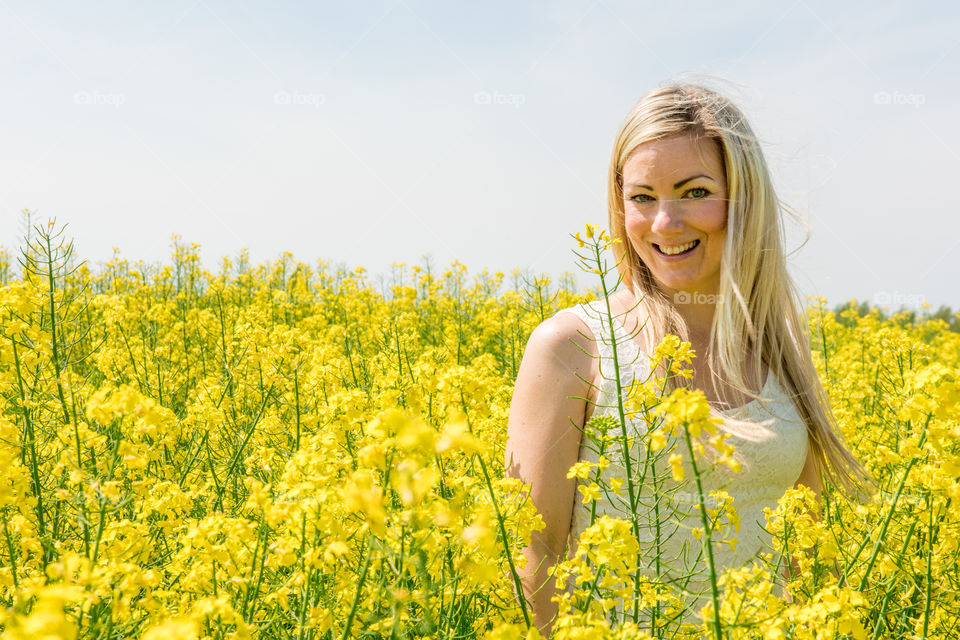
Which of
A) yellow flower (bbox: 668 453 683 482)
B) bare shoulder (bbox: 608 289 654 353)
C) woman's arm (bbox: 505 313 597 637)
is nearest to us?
yellow flower (bbox: 668 453 683 482)

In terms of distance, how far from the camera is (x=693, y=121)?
100 inches

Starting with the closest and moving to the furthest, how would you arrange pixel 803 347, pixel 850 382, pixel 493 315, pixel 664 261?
pixel 664 261
pixel 803 347
pixel 850 382
pixel 493 315

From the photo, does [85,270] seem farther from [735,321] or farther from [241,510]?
[735,321]

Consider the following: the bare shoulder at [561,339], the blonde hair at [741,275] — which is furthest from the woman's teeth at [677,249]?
the bare shoulder at [561,339]

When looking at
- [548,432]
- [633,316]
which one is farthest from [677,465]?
[633,316]

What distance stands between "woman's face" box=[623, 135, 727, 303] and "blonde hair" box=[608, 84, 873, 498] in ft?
0.14

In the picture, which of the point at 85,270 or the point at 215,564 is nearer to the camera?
the point at 215,564

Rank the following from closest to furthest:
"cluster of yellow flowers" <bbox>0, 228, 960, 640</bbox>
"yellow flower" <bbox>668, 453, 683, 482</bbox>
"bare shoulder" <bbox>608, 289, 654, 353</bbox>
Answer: "yellow flower" <bbox>668, 453, 683, 482</bbox>, "cluster of yellow flowers" <bbox>0, 228, 960, 640</bbox>, "bare shoulder" <bbox>608, 289, 654, 353</bbox>

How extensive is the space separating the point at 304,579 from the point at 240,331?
179cm

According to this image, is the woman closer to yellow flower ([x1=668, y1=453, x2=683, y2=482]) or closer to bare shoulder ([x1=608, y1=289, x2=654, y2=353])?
bare shoulder ([x1=608, y1=289, x2=654, y2=353])

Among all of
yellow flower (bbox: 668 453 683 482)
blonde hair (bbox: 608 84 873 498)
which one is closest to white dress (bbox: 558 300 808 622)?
blonde hair (bbox: 608 84 873 498)

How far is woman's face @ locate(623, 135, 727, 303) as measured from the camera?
2.50 m

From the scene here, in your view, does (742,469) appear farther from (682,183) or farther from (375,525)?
(375,525)

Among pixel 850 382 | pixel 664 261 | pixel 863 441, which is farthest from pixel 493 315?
pixel 664 261
